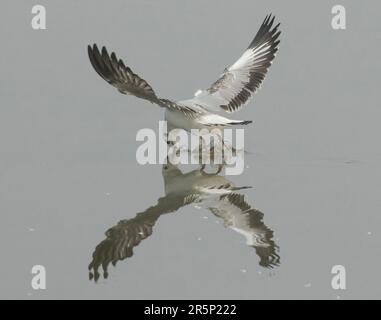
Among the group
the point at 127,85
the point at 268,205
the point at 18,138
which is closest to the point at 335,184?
the point at 268,205

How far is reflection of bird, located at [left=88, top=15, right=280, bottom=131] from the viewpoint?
917cm

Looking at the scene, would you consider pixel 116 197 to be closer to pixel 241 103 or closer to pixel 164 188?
pixel 164 188

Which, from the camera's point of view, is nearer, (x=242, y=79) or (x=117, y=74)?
(x=117, y=74)

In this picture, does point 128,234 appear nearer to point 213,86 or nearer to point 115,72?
point 115,72

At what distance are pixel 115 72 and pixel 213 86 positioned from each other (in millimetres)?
2859

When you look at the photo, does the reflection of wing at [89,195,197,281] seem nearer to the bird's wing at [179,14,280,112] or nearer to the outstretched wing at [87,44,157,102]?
the outstretched wing at [87,44,157,102]

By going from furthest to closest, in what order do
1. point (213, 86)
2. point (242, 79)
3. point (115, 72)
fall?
point (242, 79) < point (213, 86) < point (115, 72)

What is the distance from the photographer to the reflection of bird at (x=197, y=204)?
309 inches

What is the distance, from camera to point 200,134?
35.9ft

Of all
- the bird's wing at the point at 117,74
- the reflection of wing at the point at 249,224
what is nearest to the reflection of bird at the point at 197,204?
the reflection of wing at the point at 249,224

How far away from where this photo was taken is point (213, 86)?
11.8 metres

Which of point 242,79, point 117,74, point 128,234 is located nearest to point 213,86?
point 242,79

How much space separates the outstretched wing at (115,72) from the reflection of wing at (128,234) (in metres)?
1.23

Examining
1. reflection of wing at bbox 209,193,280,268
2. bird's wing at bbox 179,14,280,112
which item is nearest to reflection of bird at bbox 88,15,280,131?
bird's wing at bbox 179,14,280,112
